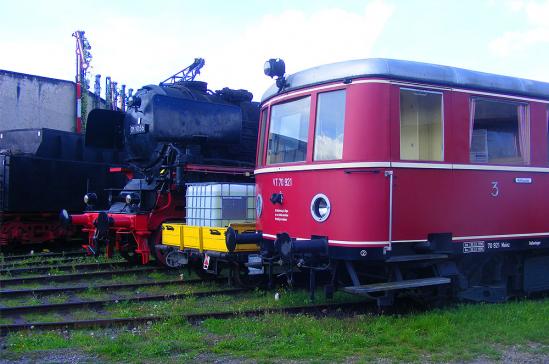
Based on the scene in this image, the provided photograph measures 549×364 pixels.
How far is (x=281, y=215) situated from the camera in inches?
293

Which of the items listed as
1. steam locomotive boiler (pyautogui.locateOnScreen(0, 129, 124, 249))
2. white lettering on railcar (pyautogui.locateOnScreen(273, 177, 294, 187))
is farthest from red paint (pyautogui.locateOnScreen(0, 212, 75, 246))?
white lettering on railcar (pyautogui.locateOnScreen(273, 177, 294, 187))

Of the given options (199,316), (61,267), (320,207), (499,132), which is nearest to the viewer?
(320,207)

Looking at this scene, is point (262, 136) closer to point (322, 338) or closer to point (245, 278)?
point (245, 278)

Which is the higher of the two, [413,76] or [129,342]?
[413,76]

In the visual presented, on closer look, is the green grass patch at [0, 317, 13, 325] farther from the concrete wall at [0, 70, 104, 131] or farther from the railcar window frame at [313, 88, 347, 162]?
the concrete wall at [0, 70, 104, 131]

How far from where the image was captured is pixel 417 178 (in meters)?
6.73

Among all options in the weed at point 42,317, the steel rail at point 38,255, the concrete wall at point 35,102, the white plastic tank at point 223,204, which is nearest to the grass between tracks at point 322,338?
the weed at point 42,317

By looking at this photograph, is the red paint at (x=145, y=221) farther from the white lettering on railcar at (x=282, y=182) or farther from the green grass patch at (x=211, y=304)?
the white lettering on railcar at (x=282, y=182)

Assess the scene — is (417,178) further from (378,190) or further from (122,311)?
(122,311)

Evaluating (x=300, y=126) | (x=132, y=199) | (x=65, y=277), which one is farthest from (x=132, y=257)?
(x=300, y=126)

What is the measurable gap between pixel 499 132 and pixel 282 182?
9.60ft

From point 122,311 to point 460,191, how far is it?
462 centimetres

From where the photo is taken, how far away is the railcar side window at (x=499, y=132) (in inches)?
288

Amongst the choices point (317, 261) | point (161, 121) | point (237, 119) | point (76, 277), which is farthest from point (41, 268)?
point (317, 261)
